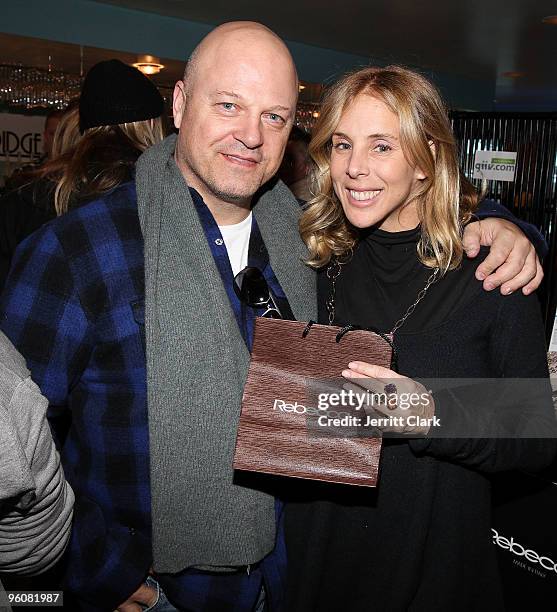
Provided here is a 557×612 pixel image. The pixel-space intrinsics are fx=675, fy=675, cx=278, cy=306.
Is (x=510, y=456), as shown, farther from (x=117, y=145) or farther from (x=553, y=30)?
(x=553, y=30)

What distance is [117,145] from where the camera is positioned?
7.67 ft

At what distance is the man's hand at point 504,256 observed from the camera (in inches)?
58.6

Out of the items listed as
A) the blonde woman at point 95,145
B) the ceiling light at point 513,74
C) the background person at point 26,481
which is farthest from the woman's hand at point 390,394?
the ceiling light at point 513,74

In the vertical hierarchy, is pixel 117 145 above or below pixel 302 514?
above

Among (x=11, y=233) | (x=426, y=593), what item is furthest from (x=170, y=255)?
(x=11, y=233)

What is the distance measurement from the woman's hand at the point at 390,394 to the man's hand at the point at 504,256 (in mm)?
333

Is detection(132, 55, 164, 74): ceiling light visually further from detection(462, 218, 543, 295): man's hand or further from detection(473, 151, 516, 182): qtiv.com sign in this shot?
detection(462, 218, 543, 295): man's hand

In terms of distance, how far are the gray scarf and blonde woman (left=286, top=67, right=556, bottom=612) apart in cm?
20

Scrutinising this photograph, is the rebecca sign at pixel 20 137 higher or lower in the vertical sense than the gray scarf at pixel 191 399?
higher

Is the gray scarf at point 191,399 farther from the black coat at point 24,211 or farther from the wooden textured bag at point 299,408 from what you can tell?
the black coat at point 24,211

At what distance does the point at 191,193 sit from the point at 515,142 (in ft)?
5.38

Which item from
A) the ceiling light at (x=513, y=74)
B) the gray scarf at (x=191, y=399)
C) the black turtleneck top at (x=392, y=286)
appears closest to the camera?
the gray scarf at (x=191, y=399)

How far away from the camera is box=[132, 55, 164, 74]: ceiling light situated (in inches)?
283

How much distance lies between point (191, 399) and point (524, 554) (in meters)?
1.15
